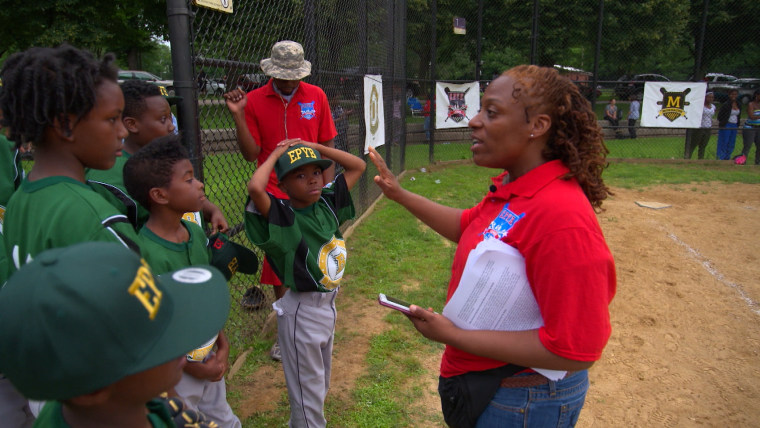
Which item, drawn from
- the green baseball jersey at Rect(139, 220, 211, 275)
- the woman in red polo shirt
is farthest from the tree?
the woman in red polo shirt

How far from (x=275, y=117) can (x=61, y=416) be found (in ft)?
9.67

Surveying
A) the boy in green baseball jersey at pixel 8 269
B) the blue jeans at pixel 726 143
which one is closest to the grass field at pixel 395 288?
the boy in green baseball jersey at pixel 8 269

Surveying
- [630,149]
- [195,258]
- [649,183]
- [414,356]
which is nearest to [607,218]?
[649,183]

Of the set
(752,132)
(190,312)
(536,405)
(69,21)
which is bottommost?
(536,405)

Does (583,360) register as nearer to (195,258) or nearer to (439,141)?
(195,258)

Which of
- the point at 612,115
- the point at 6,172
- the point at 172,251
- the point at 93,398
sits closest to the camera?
the point at 93,398

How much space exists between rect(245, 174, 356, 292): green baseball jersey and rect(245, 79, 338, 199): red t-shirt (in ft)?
3.77

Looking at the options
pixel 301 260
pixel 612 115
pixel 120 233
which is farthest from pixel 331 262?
pixel 612 115

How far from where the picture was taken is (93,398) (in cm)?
103

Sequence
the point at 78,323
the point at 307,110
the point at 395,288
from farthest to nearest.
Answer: the point at 395,288, the point at 307,110, the point at 78,323

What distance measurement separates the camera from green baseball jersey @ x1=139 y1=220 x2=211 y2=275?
6.73 ft

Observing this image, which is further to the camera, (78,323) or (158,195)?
(158,195)

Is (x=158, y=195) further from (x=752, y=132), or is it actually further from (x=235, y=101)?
(x=752, y=132)

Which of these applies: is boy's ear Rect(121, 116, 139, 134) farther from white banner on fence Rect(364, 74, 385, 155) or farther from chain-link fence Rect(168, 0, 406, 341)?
white banner on fence Rect(364, 74, 385, 155)
